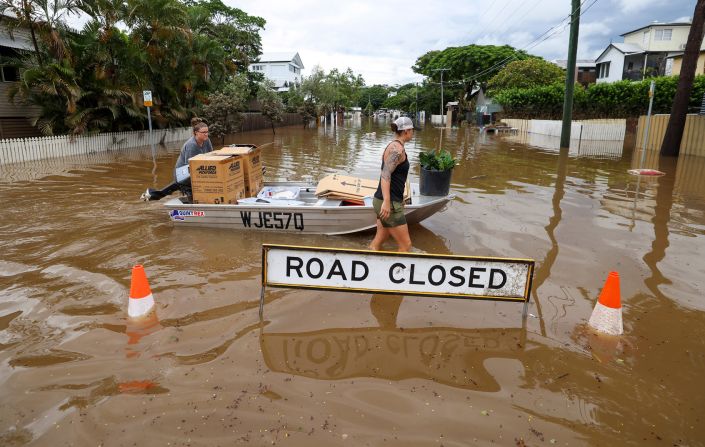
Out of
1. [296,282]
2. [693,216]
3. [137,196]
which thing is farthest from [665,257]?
[137,196]

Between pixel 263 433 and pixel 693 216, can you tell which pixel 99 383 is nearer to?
pixel 263 433

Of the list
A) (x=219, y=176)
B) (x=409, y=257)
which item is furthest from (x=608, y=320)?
(x=219, y=176)

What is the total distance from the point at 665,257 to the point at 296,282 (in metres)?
5.28

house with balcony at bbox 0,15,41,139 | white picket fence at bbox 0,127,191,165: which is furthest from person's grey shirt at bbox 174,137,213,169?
house with balcony at bbox 0,15,41,139

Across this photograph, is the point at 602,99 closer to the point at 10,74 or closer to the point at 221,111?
the point at 221,111

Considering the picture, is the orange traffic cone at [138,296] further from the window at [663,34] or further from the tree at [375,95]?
the tree at [375,95]

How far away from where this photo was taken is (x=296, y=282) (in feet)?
13.5

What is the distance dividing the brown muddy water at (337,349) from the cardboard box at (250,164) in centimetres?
115

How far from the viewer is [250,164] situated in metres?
7.92

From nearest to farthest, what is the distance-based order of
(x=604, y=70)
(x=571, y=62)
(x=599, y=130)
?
1. (x=571, y=62)
2. (x=599, y=130)
3. (x=604, y=70)

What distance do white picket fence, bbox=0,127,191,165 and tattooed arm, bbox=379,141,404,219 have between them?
48.3 feet

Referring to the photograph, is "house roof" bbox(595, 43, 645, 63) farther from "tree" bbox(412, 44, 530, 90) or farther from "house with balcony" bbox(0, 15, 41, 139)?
"house with balcony" bbox(0, 15, 41, 139)

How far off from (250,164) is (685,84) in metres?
16.9

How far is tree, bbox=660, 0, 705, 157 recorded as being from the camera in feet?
51.5
